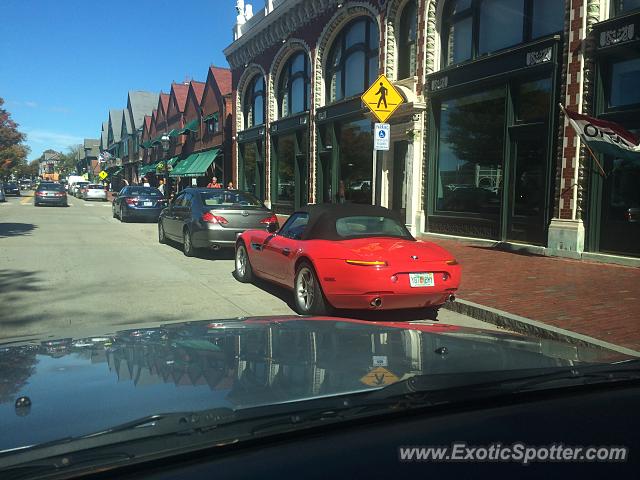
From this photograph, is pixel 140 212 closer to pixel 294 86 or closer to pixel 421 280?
pixel 294 86

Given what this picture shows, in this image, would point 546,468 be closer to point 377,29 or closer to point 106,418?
point 106,418

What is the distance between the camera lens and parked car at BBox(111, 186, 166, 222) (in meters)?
22.2

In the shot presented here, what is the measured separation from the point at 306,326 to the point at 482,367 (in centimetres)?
121

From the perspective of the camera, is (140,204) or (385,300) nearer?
(385,300)

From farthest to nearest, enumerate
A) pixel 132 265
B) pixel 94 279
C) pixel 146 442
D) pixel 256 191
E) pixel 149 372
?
pixel 256 191, pixel 132 265, pixel 94 279, pixel 149 372, pixel 146 442

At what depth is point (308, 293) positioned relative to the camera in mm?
7094

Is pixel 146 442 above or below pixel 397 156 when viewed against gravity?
below

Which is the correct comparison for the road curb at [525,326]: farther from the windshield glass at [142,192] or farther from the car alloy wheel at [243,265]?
the windshield glass at [142,192]

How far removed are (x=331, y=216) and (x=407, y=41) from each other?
37.3 ft

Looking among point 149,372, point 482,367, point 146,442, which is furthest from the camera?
point 482,367

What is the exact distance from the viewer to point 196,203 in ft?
41.5

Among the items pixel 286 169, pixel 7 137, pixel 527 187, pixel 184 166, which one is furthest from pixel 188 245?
pixel 7 137

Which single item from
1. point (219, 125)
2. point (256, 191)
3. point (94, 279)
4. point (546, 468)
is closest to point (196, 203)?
point (94, 279)

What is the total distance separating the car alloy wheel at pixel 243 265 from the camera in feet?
31.1
